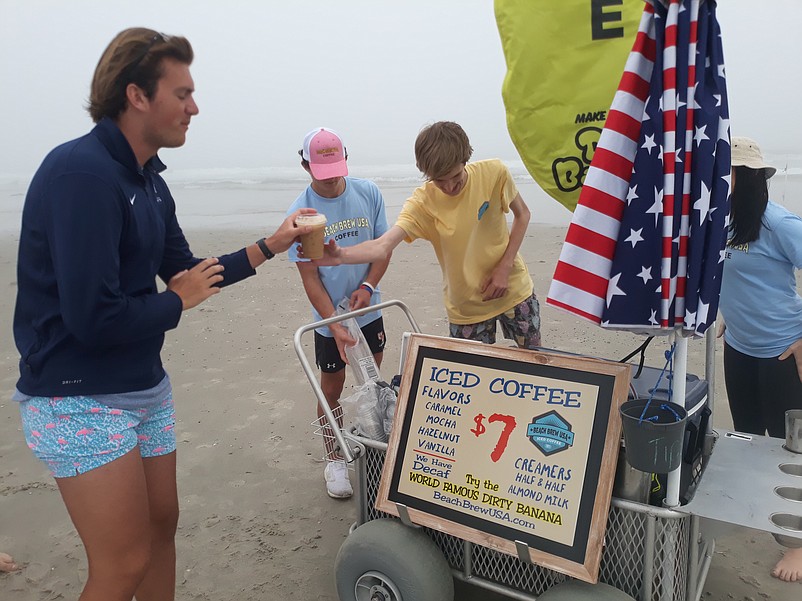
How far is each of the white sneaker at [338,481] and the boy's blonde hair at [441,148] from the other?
1.84m

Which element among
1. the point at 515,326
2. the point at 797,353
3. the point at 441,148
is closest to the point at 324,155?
→ the point at 441,148

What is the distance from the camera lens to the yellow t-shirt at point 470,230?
3197 mm

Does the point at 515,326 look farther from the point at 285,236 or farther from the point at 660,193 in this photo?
the point at 660,193

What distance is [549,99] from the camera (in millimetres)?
2250

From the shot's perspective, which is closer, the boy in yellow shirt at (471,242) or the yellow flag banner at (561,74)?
the yellow flag banner at (561,74)

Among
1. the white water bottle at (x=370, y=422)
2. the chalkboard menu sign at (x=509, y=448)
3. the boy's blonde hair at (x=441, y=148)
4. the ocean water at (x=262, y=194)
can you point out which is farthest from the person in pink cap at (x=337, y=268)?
the ocean water at (x=262, y=194)

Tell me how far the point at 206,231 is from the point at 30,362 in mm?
13927

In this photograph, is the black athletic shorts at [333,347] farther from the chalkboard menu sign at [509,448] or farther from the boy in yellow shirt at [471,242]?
the chalkboard menu sign at [509,448]

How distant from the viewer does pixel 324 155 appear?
3334 millimetres

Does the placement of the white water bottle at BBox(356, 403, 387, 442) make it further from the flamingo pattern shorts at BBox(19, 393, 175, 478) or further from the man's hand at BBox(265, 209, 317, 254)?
the flamingo pattern shorts at BBox(19, 393, 175, 478)

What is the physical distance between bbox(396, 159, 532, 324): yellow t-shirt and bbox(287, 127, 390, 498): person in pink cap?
35cm

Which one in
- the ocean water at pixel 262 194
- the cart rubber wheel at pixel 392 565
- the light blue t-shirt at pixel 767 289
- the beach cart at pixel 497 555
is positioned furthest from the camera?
the ocean water at pixel 262 194

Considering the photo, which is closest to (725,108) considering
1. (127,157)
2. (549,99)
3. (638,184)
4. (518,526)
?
(638,184)

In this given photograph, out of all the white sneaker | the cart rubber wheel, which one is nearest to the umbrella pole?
the cart rubber wheel
